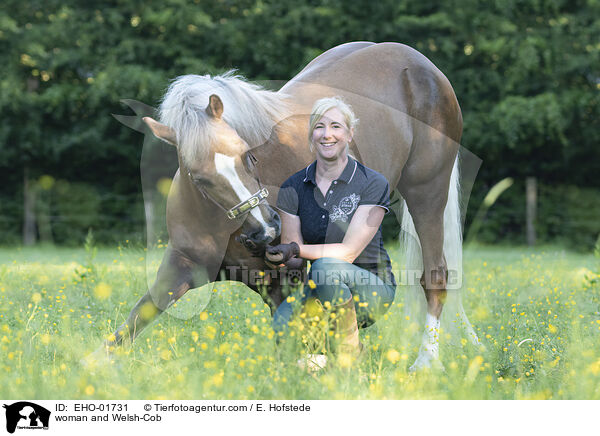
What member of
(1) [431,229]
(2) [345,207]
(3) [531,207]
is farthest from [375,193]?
(3) [531,207]

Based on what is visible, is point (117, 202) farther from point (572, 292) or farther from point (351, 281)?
point (351, 281)

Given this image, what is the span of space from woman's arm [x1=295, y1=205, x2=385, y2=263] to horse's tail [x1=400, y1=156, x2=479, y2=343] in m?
1.57

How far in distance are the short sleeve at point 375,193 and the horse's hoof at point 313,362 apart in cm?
81

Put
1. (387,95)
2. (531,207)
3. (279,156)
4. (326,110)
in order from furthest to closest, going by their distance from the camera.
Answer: (531,207)
(387,95)
(279,156)
(326,110)

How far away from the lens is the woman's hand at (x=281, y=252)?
9.74 feet

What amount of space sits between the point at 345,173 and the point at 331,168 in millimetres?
77

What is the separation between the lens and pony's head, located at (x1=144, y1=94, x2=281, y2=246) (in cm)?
306

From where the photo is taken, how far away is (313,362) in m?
2.90

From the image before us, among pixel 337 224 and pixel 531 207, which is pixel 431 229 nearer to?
pixel 337 224

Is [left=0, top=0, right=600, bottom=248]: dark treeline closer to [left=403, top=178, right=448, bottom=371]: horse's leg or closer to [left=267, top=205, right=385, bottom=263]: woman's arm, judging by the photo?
[left=403, top=178, right=448, bottom=371]: horse's leg

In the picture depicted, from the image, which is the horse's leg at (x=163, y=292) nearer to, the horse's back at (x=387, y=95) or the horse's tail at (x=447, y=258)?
the horse's back at (x=387, y=95)

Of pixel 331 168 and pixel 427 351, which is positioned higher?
pixel 331 168

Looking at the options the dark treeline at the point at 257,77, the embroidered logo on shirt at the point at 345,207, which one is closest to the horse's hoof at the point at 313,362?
the embroidered logo on shirt at the point at 345,207

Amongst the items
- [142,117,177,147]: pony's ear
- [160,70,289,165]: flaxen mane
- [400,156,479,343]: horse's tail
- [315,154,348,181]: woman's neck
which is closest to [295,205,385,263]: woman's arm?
[315,154,348,181]: woman's neck
